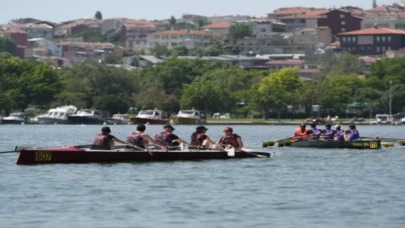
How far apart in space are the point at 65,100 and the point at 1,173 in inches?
3874

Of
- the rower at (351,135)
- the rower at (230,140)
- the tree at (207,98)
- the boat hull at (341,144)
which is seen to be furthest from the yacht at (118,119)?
the rower at (230,140)

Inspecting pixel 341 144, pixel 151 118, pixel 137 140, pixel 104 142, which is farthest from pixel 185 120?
pixel 104 142

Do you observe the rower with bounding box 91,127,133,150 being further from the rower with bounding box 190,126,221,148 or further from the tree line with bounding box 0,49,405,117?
the tree line with bounding box 0,49,405,117

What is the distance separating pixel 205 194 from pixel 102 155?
31.4 feet

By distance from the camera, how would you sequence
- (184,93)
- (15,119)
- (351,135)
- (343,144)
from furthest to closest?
(184,93) < (15,119) < (351,135) < (343,144)

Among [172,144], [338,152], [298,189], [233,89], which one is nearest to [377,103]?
[233,89]

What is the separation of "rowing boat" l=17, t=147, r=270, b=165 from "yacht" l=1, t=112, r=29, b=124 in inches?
3301

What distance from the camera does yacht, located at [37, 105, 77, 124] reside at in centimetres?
13450

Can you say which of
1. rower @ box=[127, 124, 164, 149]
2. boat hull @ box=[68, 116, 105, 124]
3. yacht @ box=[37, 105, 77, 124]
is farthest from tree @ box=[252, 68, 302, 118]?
rower @ box=[127, 124, 164, 149]

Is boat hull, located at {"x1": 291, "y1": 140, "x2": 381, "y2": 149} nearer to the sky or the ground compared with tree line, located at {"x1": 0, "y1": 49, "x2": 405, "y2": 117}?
nearer to the ground

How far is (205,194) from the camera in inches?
1499

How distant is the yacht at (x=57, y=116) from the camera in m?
134

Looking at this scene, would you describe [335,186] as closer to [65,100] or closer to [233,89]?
[65,100]

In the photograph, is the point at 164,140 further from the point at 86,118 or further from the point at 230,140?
the point at 86,118
